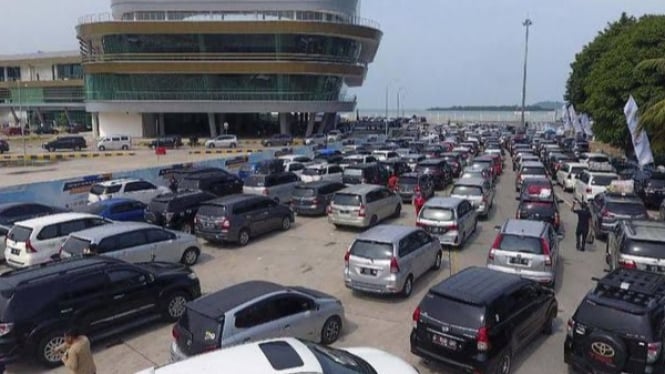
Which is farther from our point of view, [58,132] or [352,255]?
[58,132]

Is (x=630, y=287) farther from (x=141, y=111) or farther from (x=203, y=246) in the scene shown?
(x=141, y=111)

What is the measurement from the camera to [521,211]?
19312 mm

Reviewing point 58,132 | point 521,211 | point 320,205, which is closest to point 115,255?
point 320,205

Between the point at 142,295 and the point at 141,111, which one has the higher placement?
the point at 141,111

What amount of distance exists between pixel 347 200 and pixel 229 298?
38.6 ft

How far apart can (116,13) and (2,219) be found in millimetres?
68767

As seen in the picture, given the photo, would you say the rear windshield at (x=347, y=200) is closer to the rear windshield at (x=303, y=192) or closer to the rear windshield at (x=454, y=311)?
the rear windshield at (x=303, y=192)

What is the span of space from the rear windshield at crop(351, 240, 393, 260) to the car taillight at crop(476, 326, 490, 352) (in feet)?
15.1

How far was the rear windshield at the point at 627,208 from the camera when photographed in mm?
18562

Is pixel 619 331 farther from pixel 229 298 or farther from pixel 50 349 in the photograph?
pixel 50 349

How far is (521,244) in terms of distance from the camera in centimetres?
1328

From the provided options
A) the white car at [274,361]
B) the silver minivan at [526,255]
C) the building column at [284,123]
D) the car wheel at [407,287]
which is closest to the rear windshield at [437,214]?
the silver minivan at [526,255]

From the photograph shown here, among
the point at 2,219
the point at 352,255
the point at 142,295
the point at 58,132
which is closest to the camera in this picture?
the point at 142,295

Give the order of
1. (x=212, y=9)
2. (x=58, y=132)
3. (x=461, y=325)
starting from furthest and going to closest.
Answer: (x=58, y=132) → (x=212, y=9) → (x=461, y=325)
